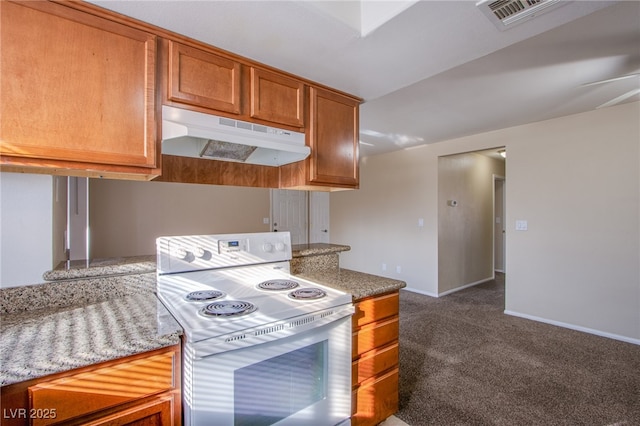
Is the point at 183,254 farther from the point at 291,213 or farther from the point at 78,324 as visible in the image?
the point at 291,213

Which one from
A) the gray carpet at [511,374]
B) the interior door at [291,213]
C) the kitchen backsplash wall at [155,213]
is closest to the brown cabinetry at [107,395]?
the gray carpet at [511,374]

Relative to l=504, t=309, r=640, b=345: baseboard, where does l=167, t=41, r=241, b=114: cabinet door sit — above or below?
above

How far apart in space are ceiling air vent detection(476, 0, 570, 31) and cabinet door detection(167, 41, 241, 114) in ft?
3.86

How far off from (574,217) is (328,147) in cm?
303

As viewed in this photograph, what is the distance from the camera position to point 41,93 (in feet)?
3.78

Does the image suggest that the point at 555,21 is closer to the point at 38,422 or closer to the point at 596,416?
the point at 596,416

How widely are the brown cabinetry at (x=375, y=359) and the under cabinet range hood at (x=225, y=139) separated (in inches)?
38.4

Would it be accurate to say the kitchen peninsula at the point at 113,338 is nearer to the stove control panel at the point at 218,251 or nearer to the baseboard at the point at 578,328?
the stove control panel at the point at 218,251

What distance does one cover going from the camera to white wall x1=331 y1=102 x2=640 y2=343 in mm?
2982

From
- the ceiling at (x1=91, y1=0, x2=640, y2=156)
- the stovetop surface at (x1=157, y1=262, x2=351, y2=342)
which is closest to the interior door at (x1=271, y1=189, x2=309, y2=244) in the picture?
the ceiling at (x1=91, y1=0, x2=640, y2=156)

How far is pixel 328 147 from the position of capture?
201cm

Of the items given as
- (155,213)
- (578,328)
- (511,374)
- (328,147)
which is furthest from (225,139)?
(578,328)

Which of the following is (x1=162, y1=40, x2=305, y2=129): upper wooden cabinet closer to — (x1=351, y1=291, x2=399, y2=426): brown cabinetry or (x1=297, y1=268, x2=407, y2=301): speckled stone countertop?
(x1=297, y1=268, x2=407, y2=301): speckled stone countertop

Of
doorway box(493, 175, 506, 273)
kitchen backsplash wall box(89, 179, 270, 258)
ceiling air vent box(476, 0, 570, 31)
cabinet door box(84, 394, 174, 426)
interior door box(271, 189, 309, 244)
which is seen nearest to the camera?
cabinet door box(84, 394, 174, 426)
